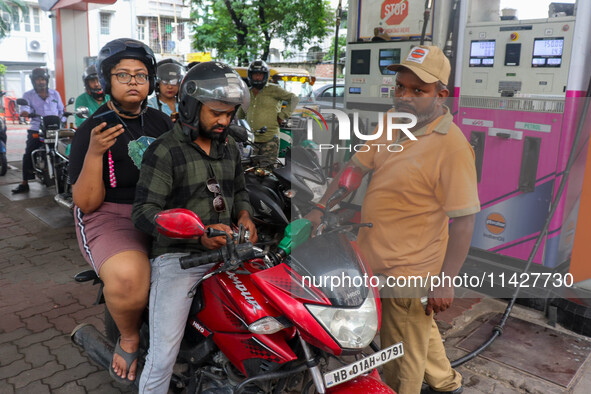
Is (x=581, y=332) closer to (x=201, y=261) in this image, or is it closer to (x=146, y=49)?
(x=201, y=261)

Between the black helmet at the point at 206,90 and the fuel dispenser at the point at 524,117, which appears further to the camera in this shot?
the fuel dispenser at the point at 524,117

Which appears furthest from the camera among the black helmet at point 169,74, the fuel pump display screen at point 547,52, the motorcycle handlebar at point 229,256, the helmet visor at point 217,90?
the black helmet at point 169,74

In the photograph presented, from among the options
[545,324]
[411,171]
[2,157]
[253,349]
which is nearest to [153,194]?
[253,349]

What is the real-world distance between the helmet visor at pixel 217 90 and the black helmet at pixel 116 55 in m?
0.63

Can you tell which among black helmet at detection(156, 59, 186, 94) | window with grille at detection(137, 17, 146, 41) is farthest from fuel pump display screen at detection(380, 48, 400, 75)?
window with grille at detection(137, 17, 146, 41)

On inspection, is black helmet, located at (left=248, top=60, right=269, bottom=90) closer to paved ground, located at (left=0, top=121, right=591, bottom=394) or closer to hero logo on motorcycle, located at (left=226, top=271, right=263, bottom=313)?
paved ground, located at (left=0, top=121, right=591, bottom=394)

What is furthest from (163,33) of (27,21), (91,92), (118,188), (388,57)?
(118,188)

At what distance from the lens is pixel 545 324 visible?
4020 mm

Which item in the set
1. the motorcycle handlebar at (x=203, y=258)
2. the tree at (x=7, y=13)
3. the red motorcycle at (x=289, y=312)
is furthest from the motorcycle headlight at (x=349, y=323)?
the tree at (x=7, y=13)

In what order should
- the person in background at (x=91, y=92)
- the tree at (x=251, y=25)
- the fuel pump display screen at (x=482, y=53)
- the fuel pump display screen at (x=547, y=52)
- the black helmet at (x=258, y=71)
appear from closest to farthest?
the fuel pump display screen at (x=547, y=52) → the fuel pump display screen at (x=482, y=53) → the person in background at (x=91, y=92) → the black helmet at (x=258, y=71) → the tree at (x=251, y=25)

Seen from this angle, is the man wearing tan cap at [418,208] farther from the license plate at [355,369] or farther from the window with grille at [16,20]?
the window with grille at [16,20]

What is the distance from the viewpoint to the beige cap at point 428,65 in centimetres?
208

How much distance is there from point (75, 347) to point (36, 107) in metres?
5.92

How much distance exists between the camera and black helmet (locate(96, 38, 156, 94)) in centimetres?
246
